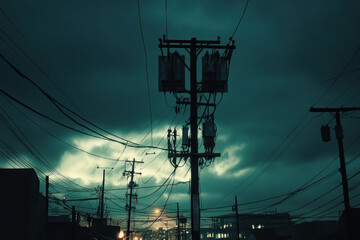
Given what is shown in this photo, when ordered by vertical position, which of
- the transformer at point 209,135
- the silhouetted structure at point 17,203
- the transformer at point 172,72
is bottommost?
the silhouetted structure at point 17,203

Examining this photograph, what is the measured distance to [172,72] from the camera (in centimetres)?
1537

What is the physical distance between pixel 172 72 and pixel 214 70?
1.94 metres

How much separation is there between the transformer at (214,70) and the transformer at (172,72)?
40.7 inches

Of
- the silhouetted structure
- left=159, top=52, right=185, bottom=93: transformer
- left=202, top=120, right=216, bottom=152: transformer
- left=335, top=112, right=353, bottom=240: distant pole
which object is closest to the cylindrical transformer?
left=202, top=120, right=216, bottom=152: transformer

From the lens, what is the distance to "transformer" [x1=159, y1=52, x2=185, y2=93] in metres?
15.4

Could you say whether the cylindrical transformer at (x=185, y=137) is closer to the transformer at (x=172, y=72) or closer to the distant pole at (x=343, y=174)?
the transformer at (x=172, y=72)

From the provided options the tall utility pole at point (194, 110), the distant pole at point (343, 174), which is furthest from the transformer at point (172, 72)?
the distant pole at point (343, 174)

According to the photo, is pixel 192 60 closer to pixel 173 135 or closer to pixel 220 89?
pixel 220 89

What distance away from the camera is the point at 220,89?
52.4 ft

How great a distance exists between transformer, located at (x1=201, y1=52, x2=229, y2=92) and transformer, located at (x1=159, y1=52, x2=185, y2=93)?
1.03m

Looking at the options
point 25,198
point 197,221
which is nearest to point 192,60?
point 197,221

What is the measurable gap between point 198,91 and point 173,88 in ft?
4.05

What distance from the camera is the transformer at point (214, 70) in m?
15.4

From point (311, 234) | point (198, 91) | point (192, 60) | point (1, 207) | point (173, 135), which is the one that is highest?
point (192, 60)
